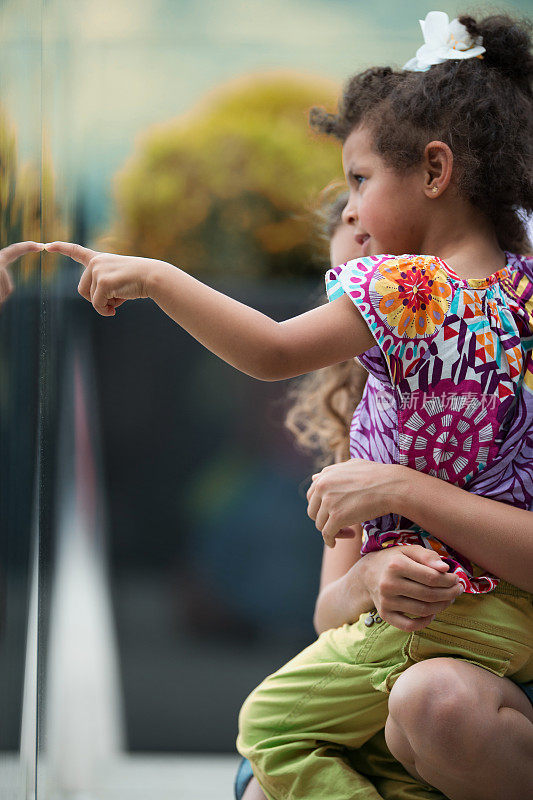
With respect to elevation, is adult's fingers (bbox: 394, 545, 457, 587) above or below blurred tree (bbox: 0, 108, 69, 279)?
below

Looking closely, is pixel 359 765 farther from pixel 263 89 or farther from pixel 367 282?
pixel 263 89

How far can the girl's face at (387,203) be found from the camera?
626mm

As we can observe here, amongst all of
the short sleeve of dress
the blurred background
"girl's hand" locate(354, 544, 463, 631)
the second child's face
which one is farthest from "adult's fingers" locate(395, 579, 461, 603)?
the blurred background

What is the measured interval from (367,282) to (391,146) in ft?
0.45

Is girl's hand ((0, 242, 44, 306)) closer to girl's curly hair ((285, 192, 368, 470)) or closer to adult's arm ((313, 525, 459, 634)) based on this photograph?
adult's arm ((313, 525, 459, 634))

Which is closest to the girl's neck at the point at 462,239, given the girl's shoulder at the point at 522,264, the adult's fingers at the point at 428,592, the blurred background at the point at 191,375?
the girl's shoulder at the point at 522,264

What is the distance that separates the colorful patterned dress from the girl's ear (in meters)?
0.07

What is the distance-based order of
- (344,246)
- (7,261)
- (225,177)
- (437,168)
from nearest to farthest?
(7,261) < (437,168) < (344,246) < (225,177)

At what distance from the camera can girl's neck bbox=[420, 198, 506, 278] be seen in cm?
62

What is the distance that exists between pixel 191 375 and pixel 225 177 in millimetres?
289

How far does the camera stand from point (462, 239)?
0.63 m

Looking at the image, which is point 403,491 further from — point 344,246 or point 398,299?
point 344,246

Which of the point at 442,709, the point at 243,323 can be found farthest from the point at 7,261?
the point at 442,709

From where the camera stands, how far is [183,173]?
1.33 m
